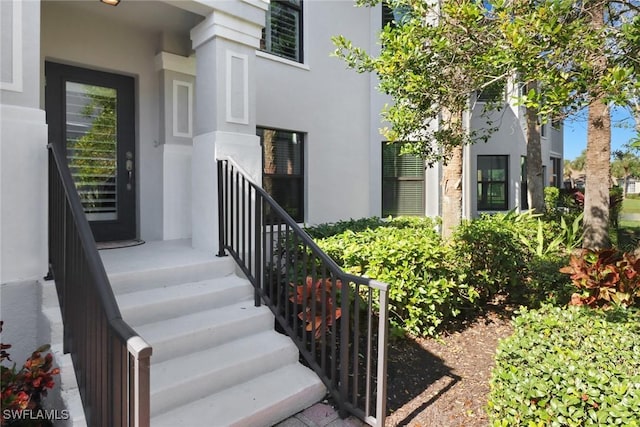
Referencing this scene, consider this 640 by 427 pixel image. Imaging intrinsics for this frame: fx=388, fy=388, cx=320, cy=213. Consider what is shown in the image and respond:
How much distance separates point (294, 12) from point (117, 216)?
4.80m

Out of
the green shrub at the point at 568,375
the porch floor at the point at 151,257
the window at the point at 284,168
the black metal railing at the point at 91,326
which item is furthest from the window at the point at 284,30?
the green shrub at the point at 568,375

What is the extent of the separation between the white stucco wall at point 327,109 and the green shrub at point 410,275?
332 cm

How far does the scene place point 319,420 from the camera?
2.69 meters

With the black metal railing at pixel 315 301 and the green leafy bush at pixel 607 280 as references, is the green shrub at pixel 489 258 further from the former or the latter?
the black metal railing at pixel 315 301

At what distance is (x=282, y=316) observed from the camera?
3.27m

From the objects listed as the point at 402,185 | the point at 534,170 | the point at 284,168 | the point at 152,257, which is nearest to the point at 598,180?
the point at 534,170

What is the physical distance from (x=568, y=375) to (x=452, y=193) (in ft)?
11.9

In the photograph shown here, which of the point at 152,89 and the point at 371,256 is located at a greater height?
the point at 152,89

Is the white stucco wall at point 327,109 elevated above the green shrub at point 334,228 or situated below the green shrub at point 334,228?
above

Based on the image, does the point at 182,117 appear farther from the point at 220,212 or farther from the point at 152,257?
the point at 152,257

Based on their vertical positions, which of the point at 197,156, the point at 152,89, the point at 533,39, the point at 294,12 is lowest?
the point at 197,156

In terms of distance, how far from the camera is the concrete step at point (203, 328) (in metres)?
2.74

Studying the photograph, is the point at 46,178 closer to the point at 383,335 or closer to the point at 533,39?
the point at 383,335

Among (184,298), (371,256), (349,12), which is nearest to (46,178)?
(184,298)
